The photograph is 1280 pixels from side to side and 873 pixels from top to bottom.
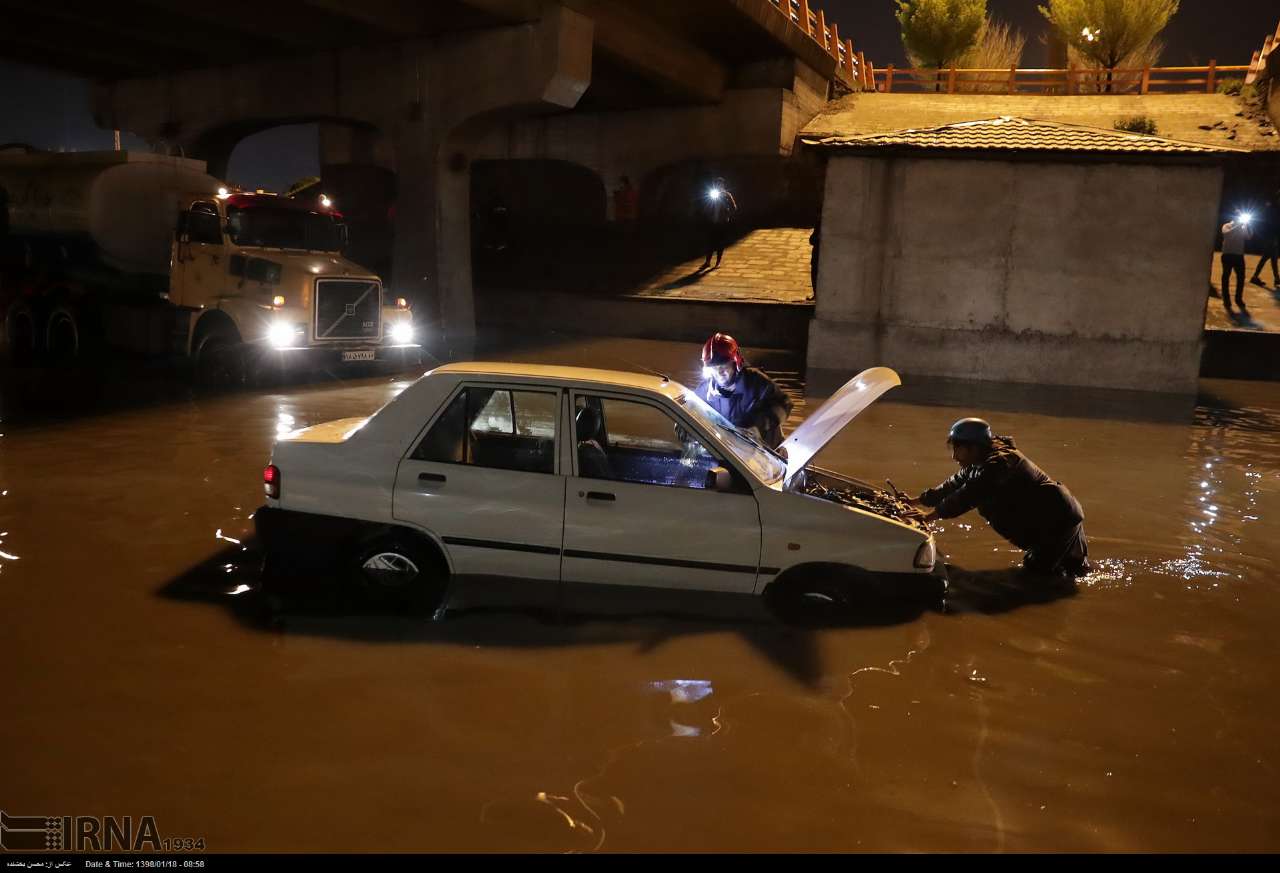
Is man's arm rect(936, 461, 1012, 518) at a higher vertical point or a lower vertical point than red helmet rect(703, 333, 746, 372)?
lower

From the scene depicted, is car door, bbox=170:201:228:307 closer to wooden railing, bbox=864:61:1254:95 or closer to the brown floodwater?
the brown floodwater

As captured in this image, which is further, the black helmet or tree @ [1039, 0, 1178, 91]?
tree @ [1039, 0, 1178, 91]

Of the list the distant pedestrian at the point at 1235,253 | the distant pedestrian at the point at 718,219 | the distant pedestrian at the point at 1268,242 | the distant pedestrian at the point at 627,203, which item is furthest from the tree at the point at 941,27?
the distant pedestrian at the point at 1235,253

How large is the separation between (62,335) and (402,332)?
219 inches

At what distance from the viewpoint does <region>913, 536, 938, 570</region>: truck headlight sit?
219 inches

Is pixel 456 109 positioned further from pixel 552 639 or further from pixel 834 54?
pixel 834 54

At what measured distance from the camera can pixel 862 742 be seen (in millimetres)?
4301

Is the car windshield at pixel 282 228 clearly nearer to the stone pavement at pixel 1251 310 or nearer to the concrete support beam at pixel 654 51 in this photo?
the concrete support beam at pixel 654 51

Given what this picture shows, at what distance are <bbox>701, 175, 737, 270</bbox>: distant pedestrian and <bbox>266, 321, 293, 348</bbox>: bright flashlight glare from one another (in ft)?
50.0

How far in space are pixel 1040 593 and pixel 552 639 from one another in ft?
10.7

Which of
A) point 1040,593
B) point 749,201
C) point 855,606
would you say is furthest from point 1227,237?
point 855,606

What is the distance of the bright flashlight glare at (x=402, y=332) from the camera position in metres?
15.5

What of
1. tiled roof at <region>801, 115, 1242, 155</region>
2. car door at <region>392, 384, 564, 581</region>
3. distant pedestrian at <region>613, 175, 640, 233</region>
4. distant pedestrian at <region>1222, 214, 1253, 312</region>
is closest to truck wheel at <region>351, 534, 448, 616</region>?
car door at <region>392, 384, 564, 581</region>

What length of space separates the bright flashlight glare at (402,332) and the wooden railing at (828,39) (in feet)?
60.4
